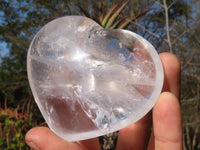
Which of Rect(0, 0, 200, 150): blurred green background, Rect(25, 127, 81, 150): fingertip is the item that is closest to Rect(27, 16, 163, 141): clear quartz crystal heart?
Rect(25, 127, 81, 150): fingertip

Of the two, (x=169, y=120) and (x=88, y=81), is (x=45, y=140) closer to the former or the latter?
Result: (x=88, y=81)

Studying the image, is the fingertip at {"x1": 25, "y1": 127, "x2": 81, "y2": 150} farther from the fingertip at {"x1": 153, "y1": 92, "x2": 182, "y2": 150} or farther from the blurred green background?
the blurred green background

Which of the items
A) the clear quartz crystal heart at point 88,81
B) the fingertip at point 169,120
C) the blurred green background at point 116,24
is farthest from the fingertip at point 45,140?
the blurred green background at point 116,24

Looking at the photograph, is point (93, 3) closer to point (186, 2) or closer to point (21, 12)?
point (21, 12)

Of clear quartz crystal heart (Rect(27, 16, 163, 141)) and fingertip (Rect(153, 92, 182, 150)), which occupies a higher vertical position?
clear quartz crystal heart (Rect(27, 16, 163, 141))

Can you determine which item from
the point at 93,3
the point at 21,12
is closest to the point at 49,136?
the point at 93,3

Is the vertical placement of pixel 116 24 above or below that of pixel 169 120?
above

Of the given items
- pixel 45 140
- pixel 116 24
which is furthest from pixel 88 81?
pixel 116 24

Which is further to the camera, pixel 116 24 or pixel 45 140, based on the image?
pixel 116 24
